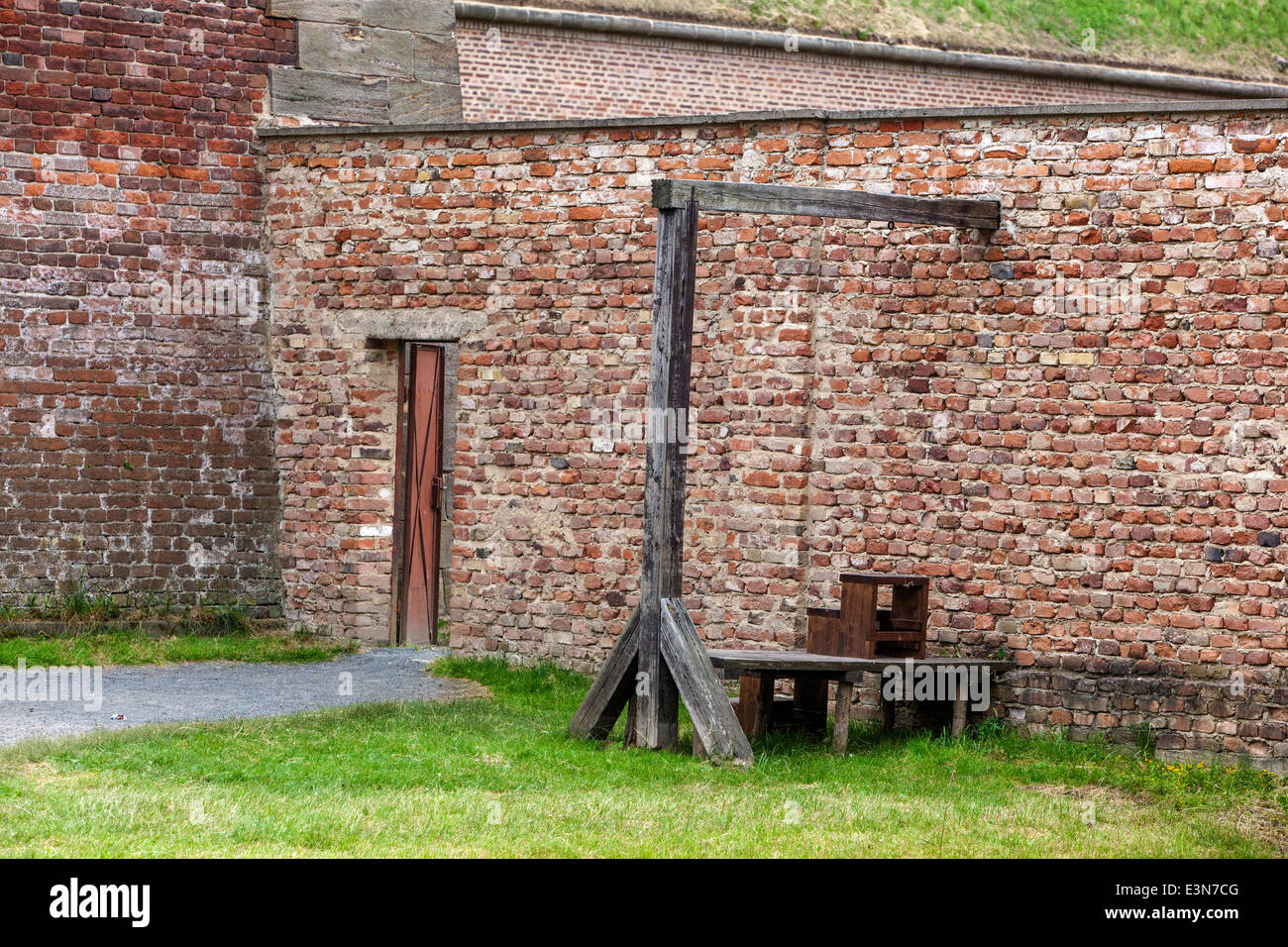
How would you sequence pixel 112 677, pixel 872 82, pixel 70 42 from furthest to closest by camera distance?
pixel 872 82 < pixel 70 42 < pixel 112 677

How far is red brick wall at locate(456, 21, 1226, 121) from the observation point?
19406 millimetres

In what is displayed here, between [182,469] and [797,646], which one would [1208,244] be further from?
[182,469]

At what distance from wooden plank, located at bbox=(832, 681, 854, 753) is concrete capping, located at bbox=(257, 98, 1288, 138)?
3.35 m

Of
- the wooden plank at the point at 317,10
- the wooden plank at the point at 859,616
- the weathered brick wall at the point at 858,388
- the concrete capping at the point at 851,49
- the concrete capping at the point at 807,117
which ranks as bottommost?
the wooden plank at the point at 859,616

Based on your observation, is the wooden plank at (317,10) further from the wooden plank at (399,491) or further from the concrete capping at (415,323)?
the wooden plank at (399,491)

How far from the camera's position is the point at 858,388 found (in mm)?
9172

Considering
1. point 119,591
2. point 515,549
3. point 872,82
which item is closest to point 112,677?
point 119,591

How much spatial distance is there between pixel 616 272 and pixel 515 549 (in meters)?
2.11

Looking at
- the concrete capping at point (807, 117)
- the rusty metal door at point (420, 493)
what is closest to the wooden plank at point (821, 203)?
the concrete capping at point (807, 117)

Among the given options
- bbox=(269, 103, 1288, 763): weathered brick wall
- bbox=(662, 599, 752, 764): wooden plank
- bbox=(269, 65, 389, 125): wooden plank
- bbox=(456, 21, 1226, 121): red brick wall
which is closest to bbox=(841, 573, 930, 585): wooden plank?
bbox=(269, 103, 1288, 763): weathered brick wall

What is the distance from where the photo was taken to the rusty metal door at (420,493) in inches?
468

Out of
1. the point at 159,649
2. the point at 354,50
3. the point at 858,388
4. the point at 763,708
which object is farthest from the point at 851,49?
the point at 763,708

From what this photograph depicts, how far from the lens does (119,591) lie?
11352 millimetres

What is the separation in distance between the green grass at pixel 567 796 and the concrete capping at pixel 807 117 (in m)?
3.57
